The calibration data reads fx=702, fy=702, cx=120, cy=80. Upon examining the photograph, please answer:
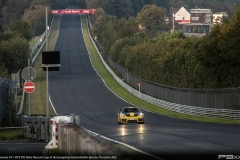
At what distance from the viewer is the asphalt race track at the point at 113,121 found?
953 inches

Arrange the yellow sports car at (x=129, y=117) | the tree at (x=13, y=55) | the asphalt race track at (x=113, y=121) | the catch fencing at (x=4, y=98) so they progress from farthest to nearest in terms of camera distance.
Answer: the tree at (x=13, y=55) → the yellow sports car at (x=129, y=117) → the catch fencing at (x=4, y=98) → the asphalt race track at (x=113, y=121)

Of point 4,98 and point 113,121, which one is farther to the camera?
point 113,121

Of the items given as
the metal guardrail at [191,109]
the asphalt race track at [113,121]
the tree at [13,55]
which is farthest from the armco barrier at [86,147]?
the tree at [13,55]

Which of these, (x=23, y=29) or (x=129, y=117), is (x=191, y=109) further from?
(x=23, y=29)

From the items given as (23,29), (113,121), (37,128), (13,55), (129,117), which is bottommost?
(113,121)

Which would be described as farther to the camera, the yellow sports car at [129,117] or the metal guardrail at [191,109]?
the metal guardrail at [191,109]

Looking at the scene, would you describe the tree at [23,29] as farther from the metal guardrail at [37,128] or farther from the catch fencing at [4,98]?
the metal guardrail at [37,128]

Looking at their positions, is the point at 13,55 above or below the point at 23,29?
below

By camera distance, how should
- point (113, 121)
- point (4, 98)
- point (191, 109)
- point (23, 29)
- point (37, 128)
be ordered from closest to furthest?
1. point (37, 128)
2. point (4, 98)
3. point (113, 121)
4. point (191, 109)
5. point (23, 29)

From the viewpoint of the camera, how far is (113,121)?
161 ft

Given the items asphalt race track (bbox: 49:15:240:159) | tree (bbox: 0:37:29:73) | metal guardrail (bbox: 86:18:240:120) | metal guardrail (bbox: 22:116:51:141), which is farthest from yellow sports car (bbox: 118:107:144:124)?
tree (bbox: 0:37:29:73)

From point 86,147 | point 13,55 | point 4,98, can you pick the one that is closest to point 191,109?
point 4,98

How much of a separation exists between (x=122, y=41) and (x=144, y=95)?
150 feet

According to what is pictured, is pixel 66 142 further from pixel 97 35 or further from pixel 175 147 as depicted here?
pixel 97 35
